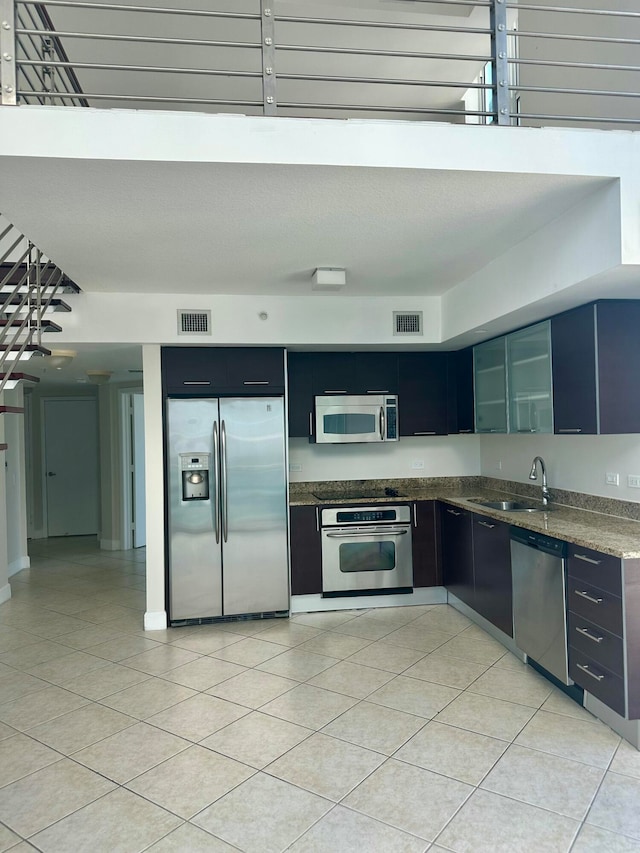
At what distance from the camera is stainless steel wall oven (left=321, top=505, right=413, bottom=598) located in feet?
16.2

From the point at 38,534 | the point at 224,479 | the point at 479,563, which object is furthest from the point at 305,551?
the point at 38,534

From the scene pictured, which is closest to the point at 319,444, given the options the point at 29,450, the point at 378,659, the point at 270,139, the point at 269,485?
the point at 269,485

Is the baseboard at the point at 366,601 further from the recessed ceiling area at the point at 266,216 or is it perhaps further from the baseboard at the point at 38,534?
the baseboard at the point at 38,534

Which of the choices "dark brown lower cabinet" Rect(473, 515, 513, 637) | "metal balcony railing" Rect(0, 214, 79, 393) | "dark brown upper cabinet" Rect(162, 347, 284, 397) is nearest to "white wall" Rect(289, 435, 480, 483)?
"dark brown upper cabinet" Rect(162, 347, 284, 397)

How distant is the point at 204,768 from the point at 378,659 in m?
1.50

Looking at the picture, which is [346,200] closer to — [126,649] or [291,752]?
[291,752]

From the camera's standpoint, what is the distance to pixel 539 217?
3.04 meters

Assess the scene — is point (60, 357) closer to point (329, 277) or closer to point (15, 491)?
point (329, 277)

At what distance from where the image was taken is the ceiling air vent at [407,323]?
478cm

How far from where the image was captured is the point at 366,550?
498cm

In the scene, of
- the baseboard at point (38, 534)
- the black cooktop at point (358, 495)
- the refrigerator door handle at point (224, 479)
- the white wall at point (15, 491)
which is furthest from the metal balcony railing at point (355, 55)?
the baseboard at point (38, 534)

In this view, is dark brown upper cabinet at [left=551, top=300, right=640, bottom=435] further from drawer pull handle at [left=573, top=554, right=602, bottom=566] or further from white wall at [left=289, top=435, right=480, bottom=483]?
white wall at [left=289, top=435, right=480, bottom=483]

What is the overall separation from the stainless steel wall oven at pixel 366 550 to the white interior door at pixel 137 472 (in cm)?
393

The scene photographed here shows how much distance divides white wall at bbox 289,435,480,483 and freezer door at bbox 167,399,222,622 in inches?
39.1
